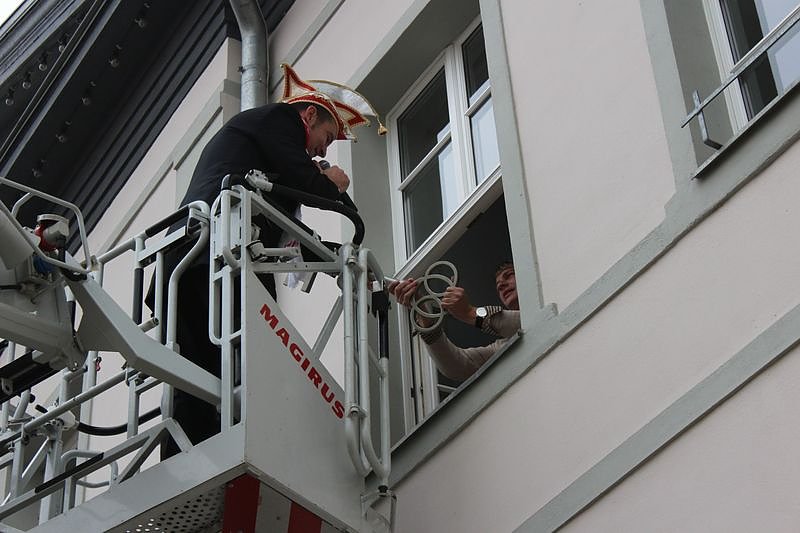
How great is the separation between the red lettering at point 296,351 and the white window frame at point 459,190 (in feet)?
5.16

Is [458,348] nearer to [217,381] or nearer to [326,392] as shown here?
[326,392]

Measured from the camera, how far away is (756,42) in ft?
21.0

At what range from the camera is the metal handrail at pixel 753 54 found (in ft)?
18.9

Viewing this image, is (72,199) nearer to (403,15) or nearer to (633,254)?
(403,15)

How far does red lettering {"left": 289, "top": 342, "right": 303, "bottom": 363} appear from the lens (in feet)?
19.5

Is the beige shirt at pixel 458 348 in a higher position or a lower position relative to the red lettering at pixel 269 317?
higher

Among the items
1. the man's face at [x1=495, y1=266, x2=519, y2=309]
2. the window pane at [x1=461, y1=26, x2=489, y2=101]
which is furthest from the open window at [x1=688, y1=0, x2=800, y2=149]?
the man's face at [x1=495, y1=266, x2=519, y2=309]

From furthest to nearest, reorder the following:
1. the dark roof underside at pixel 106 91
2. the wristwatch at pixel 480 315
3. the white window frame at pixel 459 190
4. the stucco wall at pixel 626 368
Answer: the dark roof underside at pixel 106 91 → the white window frame at pixel 459 190 → the wristwatch at pixel 480 315 → the stucco wall at pixel 626 368

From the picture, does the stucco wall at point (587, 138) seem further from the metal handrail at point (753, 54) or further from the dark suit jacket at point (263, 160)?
the dark suit jacket at point (263, 160)

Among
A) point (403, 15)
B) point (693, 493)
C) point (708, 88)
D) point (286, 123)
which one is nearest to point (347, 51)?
point (403, 15)

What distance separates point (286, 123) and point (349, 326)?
1.32 metres

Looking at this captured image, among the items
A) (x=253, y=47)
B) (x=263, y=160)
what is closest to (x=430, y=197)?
(x=263, y=160)

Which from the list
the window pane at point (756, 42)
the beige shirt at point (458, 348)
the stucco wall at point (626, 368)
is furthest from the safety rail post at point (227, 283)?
the window pane at point (756, 42)

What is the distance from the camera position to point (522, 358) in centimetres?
634
